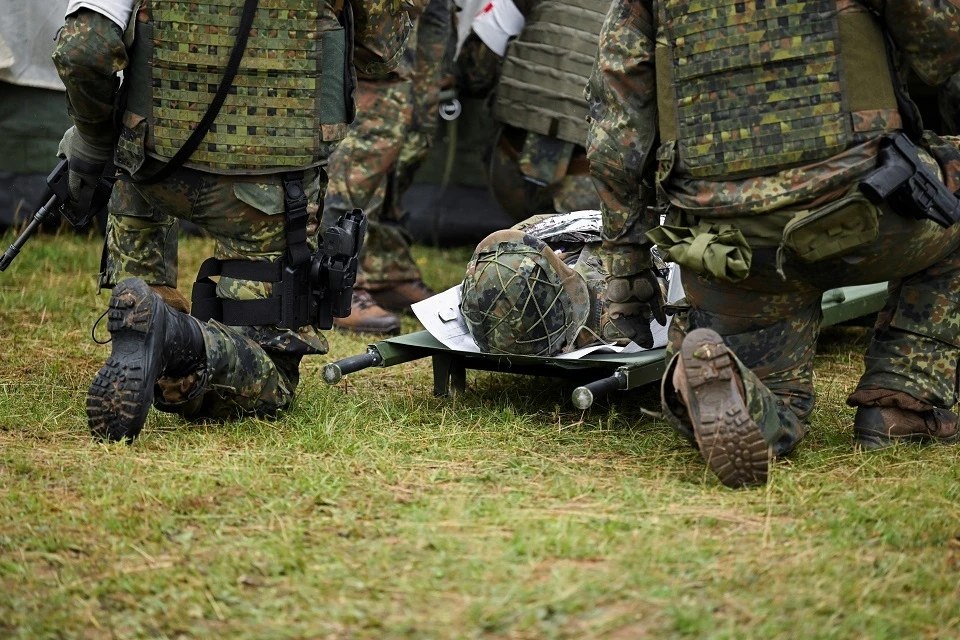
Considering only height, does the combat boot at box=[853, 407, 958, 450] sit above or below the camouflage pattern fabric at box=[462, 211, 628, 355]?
below

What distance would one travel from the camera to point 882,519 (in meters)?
3.02

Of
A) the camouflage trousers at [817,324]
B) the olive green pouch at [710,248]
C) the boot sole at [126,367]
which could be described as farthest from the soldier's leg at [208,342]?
the camouflage trousers at [817,324]

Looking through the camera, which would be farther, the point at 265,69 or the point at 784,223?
the point at 265,69

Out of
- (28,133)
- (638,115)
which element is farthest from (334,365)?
(28,133)

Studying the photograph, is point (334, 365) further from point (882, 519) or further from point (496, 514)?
→ point (882, 519)

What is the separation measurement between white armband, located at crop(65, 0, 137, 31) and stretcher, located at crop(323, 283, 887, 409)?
4.29 ft

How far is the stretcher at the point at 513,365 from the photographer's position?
3.92m

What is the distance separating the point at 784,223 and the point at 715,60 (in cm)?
52

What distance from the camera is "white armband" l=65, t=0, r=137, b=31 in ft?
11.8

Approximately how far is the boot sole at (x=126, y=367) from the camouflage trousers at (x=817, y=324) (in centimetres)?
167

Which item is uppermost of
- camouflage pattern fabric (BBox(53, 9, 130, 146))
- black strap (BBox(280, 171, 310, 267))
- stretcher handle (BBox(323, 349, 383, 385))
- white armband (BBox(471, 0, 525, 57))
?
camouflage pattern fabric (BBox(53, 9, 130, 146))

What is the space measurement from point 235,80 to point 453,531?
1.68 metres

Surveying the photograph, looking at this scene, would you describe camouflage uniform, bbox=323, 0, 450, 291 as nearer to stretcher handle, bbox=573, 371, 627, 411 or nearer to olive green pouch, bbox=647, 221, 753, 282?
stretcher handle, bbox=573, 371, 627, 411

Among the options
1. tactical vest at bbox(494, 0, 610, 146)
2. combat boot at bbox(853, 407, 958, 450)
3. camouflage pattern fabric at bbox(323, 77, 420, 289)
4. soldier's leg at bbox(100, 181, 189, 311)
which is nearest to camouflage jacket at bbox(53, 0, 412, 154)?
soldier's leg at bbox(100, 181, 189, 311)
